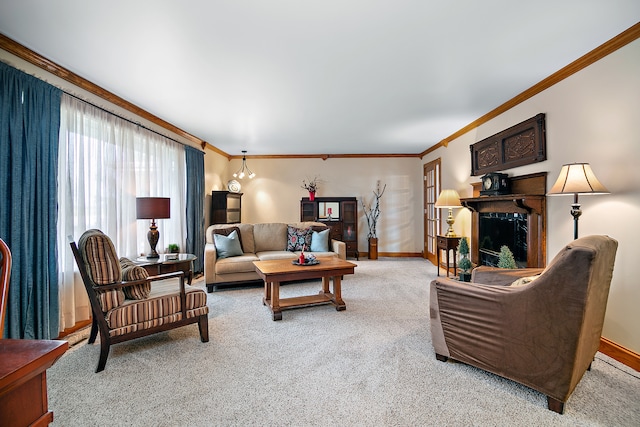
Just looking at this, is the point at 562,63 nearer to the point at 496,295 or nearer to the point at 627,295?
the point at 627,295

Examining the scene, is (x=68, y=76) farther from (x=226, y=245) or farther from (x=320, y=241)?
(x=320, y=241)

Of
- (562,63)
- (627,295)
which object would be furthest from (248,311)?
(562,63)

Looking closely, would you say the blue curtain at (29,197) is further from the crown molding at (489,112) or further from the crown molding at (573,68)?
the crown molding at (573,68)

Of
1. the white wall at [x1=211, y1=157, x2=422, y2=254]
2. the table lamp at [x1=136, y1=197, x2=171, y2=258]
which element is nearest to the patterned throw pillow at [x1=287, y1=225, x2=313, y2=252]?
the white wall at [x1=211, y1=157, x2=422, y2=254]

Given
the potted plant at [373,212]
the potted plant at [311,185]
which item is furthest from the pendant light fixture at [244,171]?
the potted plant at [373,212]

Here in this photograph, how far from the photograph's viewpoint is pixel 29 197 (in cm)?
238

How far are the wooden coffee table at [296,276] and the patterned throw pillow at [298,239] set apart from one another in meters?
1.38

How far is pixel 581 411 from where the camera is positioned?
1.71 metres

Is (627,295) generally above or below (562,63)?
below

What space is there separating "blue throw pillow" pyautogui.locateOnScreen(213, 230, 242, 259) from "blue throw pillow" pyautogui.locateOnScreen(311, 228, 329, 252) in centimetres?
120

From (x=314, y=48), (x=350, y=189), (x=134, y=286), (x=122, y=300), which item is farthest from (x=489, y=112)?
(x=122, y=300)

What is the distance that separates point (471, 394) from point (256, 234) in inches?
156

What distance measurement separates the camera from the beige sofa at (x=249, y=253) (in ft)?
13.8

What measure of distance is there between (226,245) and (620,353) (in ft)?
14.2
